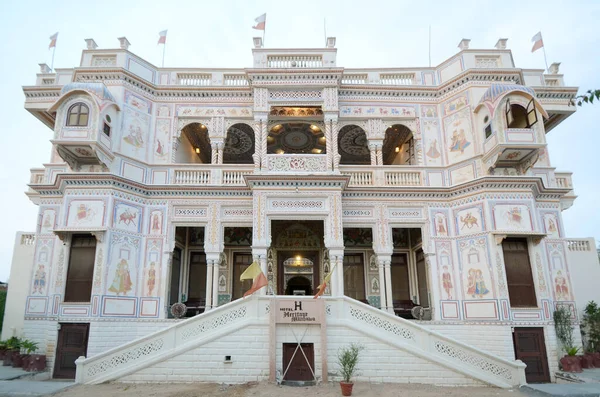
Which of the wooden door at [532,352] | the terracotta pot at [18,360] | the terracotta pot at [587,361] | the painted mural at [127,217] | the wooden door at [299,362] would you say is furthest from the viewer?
the painted mural at [127,217]

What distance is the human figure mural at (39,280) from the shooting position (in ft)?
52.4

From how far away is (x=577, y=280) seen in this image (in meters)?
17.6

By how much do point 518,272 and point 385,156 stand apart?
371 inches

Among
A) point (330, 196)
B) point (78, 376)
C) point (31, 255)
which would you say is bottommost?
point (78, 376)

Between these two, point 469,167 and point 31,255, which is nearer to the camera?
point 469,167

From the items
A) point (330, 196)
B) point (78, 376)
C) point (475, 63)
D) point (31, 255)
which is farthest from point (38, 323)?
point (475, 63)

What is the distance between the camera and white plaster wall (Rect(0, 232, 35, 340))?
16.9 m

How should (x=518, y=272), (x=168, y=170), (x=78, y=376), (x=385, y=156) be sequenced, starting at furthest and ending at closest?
(x=385, y=156) < (x=168, y=170) < (x=518, y=272) < (x=78, y=376)

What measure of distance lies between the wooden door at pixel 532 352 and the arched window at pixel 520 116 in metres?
7.48

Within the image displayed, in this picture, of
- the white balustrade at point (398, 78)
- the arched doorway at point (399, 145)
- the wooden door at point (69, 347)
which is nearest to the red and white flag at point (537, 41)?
the white balustrade at point (398, 78)

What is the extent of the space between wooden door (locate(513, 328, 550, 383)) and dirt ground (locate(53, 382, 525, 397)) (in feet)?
10.8

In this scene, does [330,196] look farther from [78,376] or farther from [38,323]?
[38,323]

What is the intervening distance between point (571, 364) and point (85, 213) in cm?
1749

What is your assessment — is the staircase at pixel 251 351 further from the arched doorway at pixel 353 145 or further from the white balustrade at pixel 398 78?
the white balustrade at pixel 398 78
